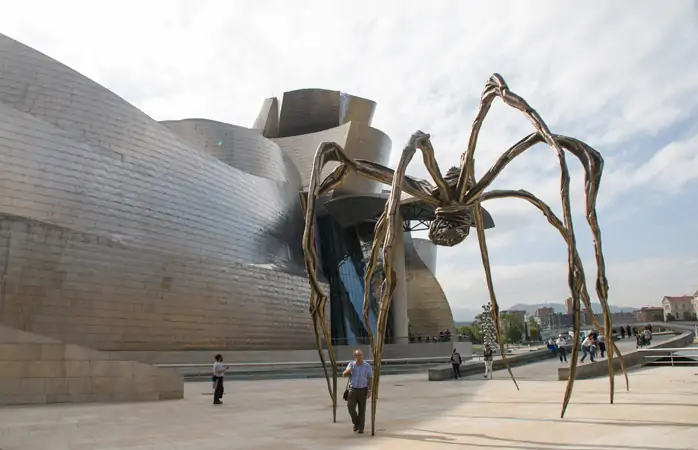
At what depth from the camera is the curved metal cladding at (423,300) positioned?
39.1m

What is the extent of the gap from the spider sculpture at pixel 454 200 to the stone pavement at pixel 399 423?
19.1 inches

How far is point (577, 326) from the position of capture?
5641mm

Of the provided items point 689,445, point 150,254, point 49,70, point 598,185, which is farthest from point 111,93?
point 689,445

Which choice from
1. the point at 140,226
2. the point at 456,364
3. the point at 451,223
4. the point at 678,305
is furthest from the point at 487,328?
the point at 678,305

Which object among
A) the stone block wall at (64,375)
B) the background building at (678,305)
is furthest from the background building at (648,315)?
the stone block wall at (64,375)

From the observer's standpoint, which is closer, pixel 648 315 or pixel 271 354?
pixel 271 354

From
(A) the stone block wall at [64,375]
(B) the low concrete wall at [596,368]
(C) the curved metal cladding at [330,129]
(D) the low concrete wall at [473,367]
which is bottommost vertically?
(D) the low concrete wall at [473,367]

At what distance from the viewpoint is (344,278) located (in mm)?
33844

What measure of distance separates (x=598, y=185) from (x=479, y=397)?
5691mm

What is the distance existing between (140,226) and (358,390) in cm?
1627

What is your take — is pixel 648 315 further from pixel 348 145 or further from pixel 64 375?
pixel 64 375

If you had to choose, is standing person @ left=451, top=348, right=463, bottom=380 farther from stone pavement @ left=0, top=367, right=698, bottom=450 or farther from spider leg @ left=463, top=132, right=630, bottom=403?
spider leg @ left=463, top=132, right=630, bottom=403

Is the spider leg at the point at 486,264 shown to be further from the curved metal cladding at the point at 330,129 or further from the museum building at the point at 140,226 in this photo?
the curved metal cladding at the point at 330,129

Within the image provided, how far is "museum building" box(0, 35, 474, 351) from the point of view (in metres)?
17.6
